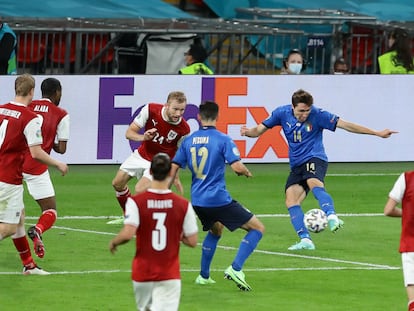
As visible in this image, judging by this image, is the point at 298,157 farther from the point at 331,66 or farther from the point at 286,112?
the point at 331,66

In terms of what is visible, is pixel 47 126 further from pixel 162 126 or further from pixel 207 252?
pixel 207 252

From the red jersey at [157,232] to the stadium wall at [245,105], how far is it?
12.6m

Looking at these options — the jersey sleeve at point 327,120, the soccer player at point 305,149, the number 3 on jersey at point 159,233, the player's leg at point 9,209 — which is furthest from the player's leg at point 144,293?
the jersey sleeve at point 327,120

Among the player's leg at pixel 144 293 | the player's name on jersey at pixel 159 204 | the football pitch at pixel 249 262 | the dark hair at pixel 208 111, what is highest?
the dark hair at pixel 208 111

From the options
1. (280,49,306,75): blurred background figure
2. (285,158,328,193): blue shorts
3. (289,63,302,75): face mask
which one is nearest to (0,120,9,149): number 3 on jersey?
(285,158,328,193): blue shorts

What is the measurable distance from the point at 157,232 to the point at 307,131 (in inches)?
280

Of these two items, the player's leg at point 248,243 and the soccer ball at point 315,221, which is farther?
the soccer ball at point 315,221

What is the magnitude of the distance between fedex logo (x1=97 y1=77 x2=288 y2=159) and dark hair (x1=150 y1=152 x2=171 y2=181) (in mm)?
12931

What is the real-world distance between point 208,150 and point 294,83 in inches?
417

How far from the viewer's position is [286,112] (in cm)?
2014

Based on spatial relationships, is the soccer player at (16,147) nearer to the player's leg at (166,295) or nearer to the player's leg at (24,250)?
the player's leg at (24,250)

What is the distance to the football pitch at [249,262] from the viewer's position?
1644 cm

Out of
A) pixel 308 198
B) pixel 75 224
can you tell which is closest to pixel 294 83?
pixel 308 198

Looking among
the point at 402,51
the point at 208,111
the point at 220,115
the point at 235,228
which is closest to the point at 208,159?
the point at 208,111
